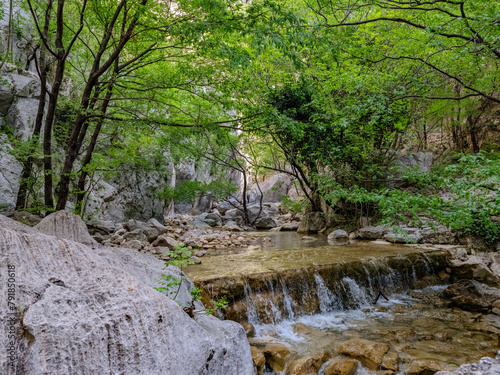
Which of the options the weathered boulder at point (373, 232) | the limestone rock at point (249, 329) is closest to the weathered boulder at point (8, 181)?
the limestone rock at point (249, 329)

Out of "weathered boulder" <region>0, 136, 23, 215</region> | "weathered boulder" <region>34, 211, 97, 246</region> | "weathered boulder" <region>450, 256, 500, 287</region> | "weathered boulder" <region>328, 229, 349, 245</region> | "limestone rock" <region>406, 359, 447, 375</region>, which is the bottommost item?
"limestone rock" <region>406, 359, 447, 375</region>

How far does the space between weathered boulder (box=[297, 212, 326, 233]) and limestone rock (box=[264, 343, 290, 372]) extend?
955cm

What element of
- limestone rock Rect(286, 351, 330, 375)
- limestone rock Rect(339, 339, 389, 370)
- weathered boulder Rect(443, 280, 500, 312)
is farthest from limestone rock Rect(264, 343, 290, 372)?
weathered boulder Rect(443, 280, 500, 312)

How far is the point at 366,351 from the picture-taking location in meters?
3.72

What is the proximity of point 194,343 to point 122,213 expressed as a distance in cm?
1259

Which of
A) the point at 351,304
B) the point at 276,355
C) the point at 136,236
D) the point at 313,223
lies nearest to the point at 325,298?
the point at 351,304

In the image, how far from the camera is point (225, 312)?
481 centimetres

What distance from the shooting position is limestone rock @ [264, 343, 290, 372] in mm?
3658

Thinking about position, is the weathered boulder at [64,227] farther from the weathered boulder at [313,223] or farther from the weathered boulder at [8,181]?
the weathered boulder at [313,223]

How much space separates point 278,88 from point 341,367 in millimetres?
10204

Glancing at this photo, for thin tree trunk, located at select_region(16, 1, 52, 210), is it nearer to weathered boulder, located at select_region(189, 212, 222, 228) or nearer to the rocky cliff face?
the rocky cliff face

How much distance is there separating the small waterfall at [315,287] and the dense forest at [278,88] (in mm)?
1701

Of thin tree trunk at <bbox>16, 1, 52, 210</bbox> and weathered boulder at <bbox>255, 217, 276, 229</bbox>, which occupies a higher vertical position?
thin tree trunk at <bbox>16, 1, 52, 210</bbox>

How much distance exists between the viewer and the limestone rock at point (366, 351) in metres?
3.58
